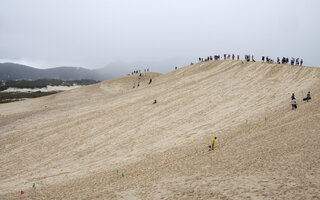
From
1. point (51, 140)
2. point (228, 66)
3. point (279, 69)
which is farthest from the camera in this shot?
point (228, 66)

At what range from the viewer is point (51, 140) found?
2169cm

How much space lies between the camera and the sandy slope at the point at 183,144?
9391mm

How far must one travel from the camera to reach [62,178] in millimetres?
14148

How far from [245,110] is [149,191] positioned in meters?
14.4

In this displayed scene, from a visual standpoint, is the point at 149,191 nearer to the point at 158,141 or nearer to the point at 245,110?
the point at 158,141

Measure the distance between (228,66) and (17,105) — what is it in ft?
138

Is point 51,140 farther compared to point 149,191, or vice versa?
point 51,140

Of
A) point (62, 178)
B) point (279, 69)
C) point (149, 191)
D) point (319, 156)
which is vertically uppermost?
point (279, 69)

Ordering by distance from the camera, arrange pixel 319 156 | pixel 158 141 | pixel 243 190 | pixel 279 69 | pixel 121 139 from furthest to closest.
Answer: pixel 279 69, pixel 121 139, pixel 158 141, pixel 319 156, pixel 243 190

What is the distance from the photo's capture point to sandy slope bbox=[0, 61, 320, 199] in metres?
9.39

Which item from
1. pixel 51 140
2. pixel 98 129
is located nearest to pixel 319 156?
pixel 98 129

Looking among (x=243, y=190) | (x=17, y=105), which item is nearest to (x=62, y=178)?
(x=243, y=190)

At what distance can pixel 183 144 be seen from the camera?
16.5 meters

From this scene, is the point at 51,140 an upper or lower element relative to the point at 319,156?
lower
